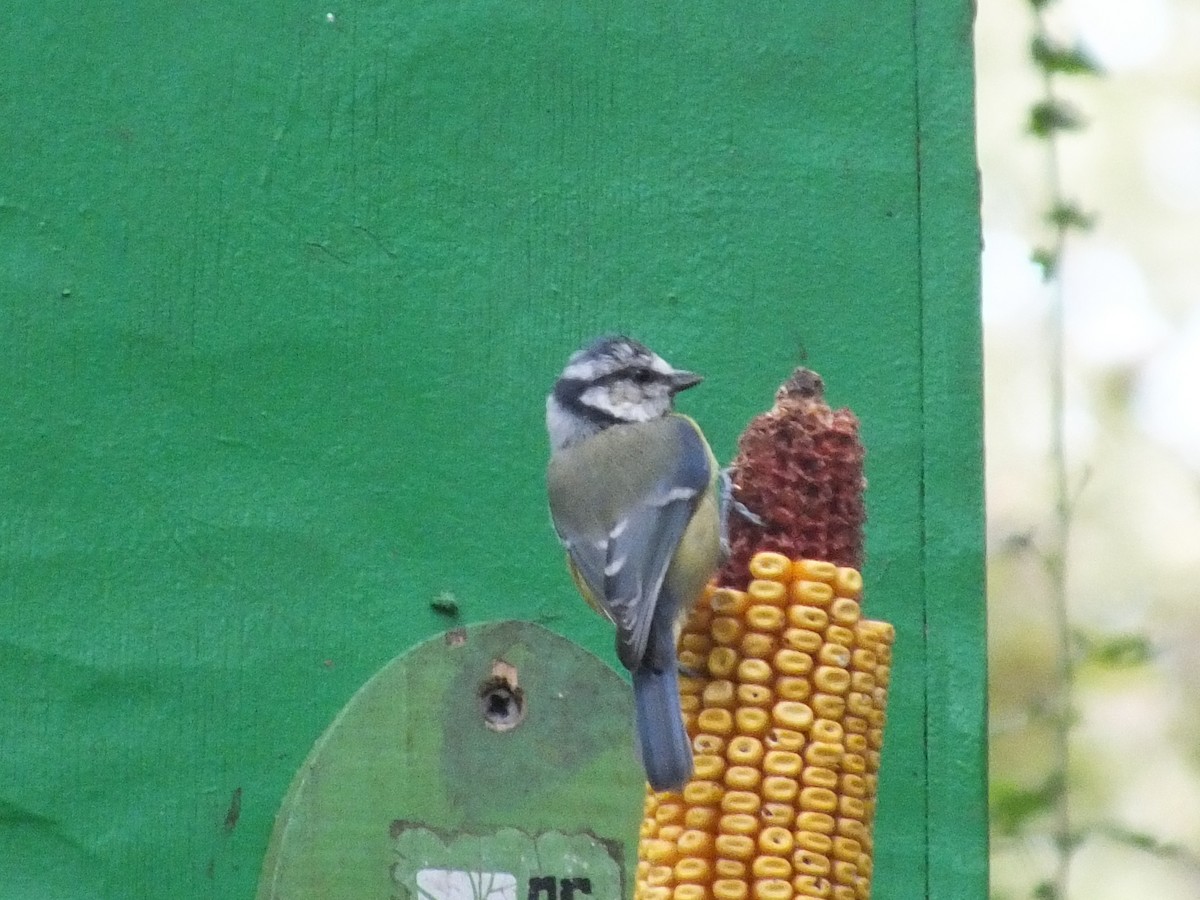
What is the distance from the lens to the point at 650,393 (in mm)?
2166

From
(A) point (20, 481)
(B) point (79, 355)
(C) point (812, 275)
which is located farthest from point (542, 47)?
(A) point (20, 481)

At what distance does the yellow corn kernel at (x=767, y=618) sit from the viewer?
1.70 meters

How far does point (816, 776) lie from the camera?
5.50ft

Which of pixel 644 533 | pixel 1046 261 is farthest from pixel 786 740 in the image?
pixel 1046 261

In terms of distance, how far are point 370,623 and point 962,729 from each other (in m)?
0.74

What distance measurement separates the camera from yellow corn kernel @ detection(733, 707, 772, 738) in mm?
1694

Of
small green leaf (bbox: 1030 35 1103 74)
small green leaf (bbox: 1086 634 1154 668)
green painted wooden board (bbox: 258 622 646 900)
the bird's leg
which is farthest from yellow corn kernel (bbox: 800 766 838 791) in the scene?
small green leaf (bbox: 1030 35 1103 74)

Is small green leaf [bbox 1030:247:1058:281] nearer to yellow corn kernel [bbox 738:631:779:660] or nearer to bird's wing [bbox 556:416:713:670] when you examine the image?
bird's wing [bbox 556:416:713:670]

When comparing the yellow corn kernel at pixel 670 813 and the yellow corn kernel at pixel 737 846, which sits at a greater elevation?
the yellow corn kernel at pixel 670 813

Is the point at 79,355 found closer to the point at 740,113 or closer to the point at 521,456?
the point at 521,456

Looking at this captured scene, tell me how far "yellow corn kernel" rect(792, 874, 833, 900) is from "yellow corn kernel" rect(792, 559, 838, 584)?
28cm

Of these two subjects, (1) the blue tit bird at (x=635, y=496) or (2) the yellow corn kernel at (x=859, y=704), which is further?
(1) the blue tit bird at (x=635, y=496)

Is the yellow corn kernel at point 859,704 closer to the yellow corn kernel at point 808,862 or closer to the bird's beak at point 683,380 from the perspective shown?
the yellow corn kernel at point 808,862

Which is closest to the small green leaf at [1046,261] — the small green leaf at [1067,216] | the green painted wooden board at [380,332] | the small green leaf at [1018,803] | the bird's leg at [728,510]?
the small green leaf at [1067,216]
